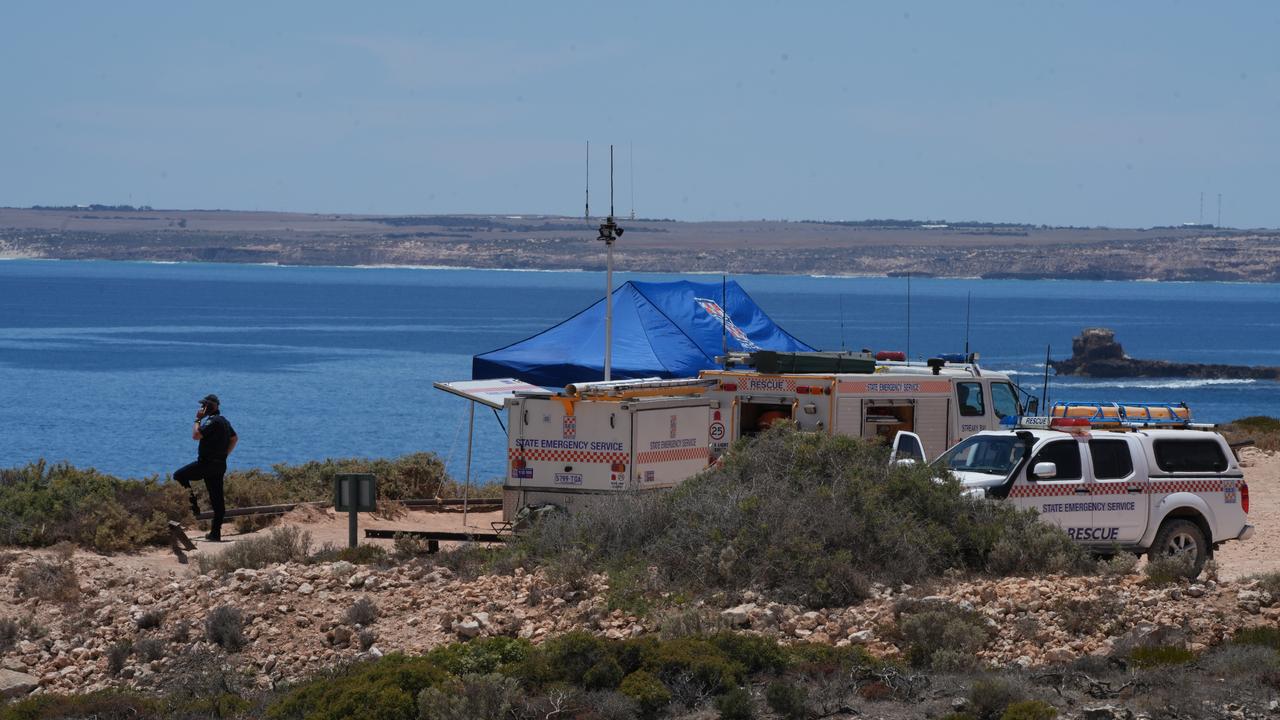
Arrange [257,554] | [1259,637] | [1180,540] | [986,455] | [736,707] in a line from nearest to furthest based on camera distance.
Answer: [736,707] → [1259,637] → [1180,540] → [257,554] → [986,455]

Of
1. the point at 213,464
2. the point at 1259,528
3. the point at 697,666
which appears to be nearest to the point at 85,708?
the point at 697,666

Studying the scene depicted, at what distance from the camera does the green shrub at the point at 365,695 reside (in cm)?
1145

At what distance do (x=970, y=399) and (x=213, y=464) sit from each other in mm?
9885

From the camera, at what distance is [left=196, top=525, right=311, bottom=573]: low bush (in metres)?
16.5

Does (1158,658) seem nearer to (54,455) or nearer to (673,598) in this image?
(673,598)

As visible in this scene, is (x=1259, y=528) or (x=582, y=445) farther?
(x=1259, y=528)

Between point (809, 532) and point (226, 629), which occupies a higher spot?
point (809, 532)

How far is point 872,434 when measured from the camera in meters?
20.7

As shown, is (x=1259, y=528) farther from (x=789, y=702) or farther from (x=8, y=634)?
(x=8, y=634)

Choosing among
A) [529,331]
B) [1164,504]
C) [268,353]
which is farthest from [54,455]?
[529,331]

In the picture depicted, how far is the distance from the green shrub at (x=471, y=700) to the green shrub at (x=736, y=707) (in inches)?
60.4

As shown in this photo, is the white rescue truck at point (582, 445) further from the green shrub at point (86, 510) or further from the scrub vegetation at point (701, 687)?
the scrub vegetation at point (701, 687)

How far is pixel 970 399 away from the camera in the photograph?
21.3m

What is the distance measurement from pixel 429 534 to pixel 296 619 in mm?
2763
